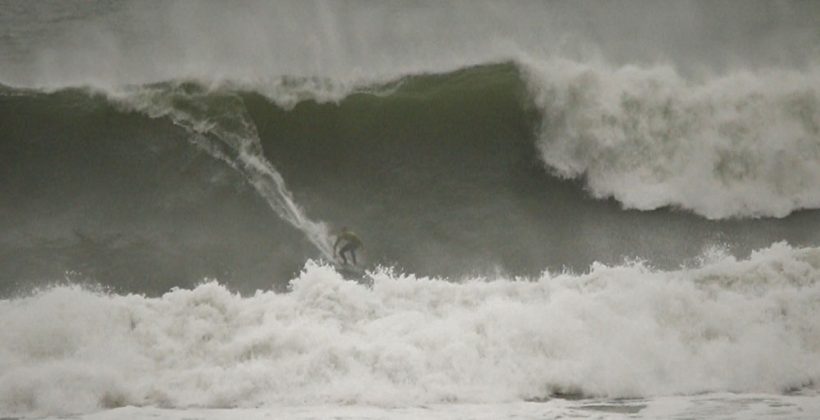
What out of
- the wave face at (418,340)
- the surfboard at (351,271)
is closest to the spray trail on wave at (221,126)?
the surfboard at (351,271)

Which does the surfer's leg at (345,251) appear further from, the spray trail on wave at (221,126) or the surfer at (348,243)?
the spray trail on wave at (221,126)

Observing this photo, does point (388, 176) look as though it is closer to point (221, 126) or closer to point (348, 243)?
point (348, 243)

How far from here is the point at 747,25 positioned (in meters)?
8.69

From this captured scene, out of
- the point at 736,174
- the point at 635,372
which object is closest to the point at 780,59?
the point at 736,174

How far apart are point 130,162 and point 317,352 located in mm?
3295

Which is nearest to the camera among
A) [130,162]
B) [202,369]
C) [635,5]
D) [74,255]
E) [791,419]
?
[791,419]

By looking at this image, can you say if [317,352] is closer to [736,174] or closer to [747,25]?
[736,174]

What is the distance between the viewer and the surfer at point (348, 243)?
7.47 m

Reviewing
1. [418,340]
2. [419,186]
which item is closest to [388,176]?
[419,186]

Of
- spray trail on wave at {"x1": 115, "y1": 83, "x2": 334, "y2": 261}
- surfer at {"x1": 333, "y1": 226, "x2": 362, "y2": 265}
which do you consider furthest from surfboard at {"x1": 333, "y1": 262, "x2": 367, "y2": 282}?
spray trail on wave at {"x1": 115, "y1": 83, "x2": 334, "y2": 261}

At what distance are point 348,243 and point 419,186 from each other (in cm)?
106

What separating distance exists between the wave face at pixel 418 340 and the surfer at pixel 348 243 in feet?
1.70

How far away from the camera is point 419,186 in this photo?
8.12 m

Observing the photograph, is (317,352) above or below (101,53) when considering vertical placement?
below
